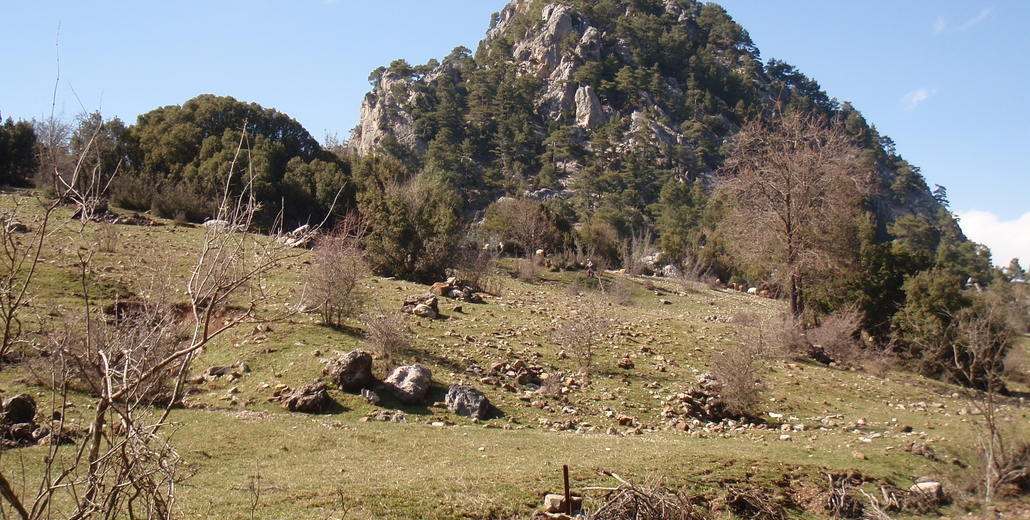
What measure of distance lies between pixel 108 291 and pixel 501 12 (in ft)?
445

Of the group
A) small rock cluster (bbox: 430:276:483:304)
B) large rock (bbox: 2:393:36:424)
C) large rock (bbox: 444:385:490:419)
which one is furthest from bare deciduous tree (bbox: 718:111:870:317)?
large rock (bbox: 2:393:36:424)

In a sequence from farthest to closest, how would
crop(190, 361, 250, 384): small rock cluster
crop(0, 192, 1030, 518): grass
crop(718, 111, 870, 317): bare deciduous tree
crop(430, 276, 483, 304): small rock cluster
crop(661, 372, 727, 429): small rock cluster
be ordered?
1. crop(430, 276, 483, 304): small rock cluster
2. crop(718, 111, 870, 317): bare deciduous tree
3. crop(661, 372, 727, 429): small rock cluster
4. crop(190, 361, 250, 384): small rock cluster
5. crop(0, 192, 1030, 518): grass

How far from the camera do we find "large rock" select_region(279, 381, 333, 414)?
400 inches

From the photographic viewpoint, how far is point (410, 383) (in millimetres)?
11008

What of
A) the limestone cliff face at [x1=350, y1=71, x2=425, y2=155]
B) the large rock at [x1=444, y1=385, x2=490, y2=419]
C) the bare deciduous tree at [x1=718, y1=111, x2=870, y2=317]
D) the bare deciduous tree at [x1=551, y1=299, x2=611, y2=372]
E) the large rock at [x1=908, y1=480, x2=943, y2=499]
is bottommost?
the large rock at [x1=444, y1=385, x2=490, y2=419]

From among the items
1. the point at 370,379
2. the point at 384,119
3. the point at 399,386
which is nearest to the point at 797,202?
the point at 399,386

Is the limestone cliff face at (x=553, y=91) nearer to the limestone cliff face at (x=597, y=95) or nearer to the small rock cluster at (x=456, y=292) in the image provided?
the limestone cliff face at (x=597, y=95)

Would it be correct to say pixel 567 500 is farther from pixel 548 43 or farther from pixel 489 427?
pixel 548 43

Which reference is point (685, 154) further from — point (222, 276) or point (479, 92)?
point (222, 276)

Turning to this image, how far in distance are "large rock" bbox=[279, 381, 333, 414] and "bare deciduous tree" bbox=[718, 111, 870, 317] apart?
45.9 feet

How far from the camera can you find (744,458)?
28.1ft

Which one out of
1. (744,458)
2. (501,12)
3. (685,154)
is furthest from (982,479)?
(501,12)

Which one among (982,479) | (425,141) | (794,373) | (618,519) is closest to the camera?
(618,519)

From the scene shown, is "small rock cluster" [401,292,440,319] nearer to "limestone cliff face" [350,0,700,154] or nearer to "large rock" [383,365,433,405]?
"large rock" [383,365,433,405]
